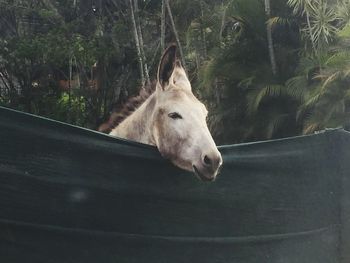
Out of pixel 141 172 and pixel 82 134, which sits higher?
pixel 82 134

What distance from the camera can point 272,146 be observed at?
3760mm

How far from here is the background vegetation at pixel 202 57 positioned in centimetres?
1079

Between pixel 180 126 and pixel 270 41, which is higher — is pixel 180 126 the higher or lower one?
the higher one

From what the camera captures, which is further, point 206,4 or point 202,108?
point 206,4

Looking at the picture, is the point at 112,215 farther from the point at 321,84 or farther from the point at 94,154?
the point at 321,84

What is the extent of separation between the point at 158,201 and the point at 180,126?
1.39 feet

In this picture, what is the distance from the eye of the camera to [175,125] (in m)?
3.21

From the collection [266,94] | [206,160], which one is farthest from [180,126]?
[266,94]

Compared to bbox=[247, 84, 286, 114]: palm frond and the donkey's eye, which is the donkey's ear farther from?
bbox=[247, 84, 286, 114]: palm frond

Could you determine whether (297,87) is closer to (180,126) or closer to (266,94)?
(266,94)

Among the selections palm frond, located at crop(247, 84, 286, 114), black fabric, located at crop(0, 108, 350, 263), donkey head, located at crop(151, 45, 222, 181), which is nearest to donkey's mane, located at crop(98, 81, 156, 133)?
donkey head, located at crop(151, 45, 222, 181)

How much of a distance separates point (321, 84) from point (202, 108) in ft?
24.8

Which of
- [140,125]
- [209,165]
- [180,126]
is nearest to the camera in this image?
[209,165]

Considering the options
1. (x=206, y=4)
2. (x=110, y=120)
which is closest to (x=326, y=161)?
(x=110, y=120)
